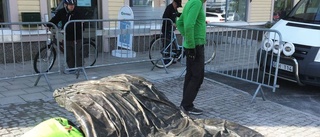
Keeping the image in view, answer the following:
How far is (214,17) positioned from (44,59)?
291 inches

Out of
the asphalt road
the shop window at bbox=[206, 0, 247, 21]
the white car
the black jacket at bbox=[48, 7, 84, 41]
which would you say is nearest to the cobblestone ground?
the asphalt road

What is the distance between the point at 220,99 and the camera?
19.1ft

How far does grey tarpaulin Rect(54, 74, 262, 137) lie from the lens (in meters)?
2.71

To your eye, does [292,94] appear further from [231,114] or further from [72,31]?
[72,31]

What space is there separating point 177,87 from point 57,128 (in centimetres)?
403

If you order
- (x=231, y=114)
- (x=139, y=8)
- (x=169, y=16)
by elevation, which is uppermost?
(x=139, y=8)

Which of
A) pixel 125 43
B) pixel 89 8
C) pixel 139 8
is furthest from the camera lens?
pixel 139 8

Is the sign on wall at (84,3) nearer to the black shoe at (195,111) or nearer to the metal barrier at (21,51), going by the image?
the metal barrier at (21,51)

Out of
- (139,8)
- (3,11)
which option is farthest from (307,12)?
(3,11)

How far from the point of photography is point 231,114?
5.08 m

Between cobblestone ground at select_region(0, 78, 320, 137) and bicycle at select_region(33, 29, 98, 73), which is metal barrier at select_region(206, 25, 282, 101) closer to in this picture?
cobblestone ground at select_region(0, 78, 320, 137)

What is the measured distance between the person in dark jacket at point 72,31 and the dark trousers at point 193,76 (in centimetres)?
278

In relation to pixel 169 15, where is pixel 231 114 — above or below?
below

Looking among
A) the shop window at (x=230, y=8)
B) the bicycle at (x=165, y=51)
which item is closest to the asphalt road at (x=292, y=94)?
the bicycle at (x=165, y=51)
